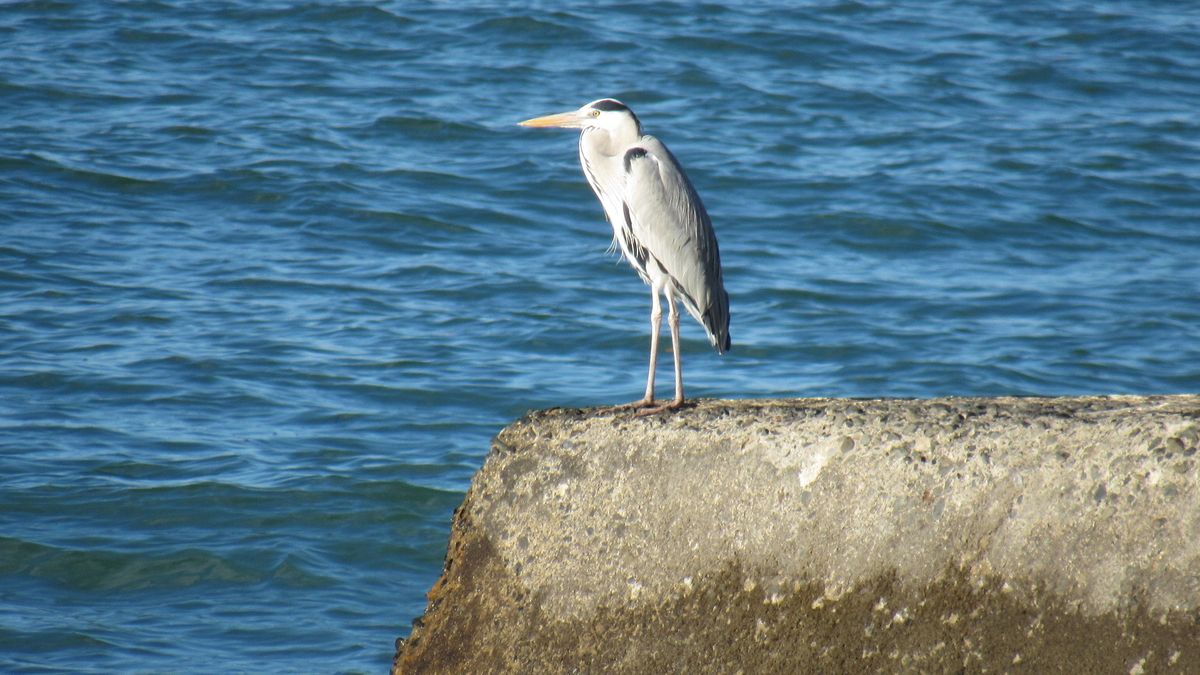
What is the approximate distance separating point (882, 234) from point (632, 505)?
331 inches

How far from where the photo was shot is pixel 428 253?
11.0 metres

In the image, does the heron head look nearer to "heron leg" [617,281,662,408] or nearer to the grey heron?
the grey heron

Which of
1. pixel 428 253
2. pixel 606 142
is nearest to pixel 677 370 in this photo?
pixel 606 142

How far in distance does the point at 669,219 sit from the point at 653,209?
0.07 metres

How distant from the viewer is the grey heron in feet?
17.4

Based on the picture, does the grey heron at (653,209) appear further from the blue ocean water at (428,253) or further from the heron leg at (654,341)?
the blue ocean water at (428,253)

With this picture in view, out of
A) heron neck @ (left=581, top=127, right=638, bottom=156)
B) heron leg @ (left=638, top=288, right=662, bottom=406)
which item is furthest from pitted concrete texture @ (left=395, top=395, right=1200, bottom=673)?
heron neck @ (left=581, top=127, right=638, bottom=156)

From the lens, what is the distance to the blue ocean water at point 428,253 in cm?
737

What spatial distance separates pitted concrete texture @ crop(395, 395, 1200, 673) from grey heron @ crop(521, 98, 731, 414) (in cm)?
152

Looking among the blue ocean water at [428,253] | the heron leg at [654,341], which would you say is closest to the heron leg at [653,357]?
the heron leg at [654,341]

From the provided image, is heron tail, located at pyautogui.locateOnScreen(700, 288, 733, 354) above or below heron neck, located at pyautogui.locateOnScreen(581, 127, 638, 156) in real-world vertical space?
below

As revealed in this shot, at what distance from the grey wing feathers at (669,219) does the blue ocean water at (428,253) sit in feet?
7.64

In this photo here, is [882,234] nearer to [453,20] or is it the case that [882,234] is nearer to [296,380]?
[296,380]

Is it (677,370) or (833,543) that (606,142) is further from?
(833,543)
